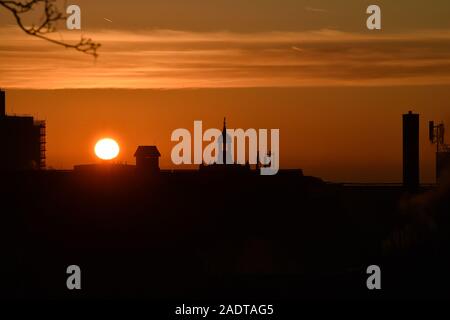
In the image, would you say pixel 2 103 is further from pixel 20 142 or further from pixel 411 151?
pixel 411 151

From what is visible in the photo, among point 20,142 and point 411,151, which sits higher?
point 20,142

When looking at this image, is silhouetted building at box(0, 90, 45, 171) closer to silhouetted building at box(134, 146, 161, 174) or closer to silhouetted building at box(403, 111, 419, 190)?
silhouetted building at box(134, 146, 161, 174)

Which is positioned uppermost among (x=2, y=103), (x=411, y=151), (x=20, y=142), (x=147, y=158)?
(x=2, y=103)

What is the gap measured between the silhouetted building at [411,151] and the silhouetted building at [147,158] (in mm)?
15927

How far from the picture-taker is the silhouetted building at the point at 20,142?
249 feet

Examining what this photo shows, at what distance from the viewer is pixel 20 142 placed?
78000 mm

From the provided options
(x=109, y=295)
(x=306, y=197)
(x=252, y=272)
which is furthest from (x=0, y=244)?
(x=306, y=197)

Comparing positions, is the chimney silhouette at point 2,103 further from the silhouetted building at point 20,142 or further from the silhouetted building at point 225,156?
the silhouetted building at point 225,156

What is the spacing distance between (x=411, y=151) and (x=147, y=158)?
18850mm

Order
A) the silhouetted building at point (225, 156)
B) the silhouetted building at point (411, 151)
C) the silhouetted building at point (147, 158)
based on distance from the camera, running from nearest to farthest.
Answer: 1. the silhouetted building at point (411, 151)
2. the silhouetted building at point (147, 158)
3. the silhouetted building at point (225, 156)

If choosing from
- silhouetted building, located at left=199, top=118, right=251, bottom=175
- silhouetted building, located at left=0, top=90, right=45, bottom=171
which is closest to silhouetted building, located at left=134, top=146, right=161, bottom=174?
silhouetted building, located at left=199, top=118, right=251, bottom=175

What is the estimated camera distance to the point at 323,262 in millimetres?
42500

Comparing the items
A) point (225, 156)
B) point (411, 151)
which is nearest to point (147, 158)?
point (225, 156)

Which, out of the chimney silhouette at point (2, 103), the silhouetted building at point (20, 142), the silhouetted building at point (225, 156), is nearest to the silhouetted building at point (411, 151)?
the silhouetted building at point (225, 156)
